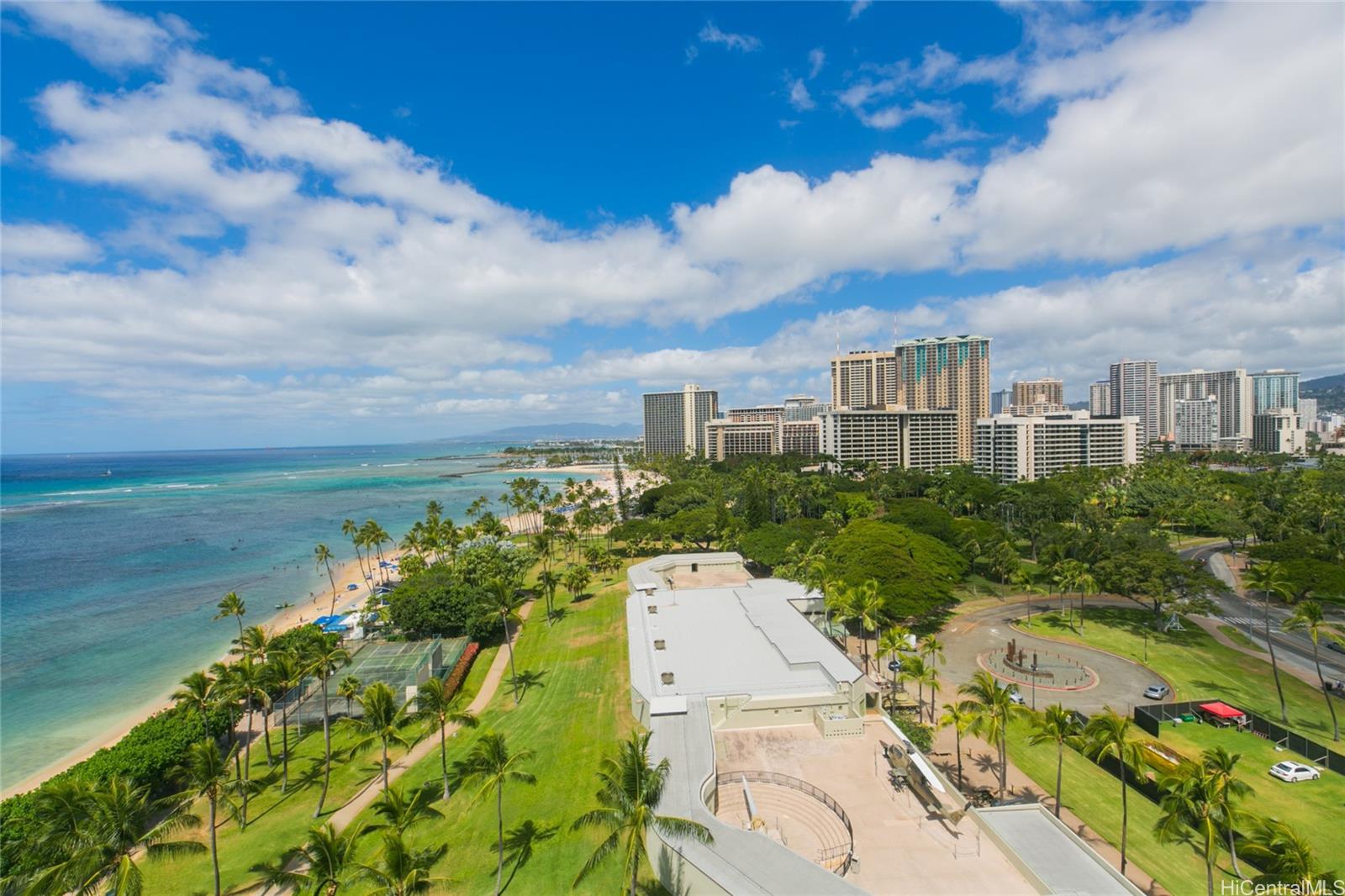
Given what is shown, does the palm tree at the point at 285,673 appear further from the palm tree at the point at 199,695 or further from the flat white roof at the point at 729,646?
the flat white roof at the point at 729,646

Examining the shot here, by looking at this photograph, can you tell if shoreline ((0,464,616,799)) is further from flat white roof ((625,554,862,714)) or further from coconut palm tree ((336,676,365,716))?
flat white roof ((625,554,862,714))

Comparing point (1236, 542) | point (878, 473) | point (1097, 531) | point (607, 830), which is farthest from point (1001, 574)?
point (878, 473)

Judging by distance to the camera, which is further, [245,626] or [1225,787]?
[245,626]

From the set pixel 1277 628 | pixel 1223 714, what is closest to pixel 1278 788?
pixel 1223 714

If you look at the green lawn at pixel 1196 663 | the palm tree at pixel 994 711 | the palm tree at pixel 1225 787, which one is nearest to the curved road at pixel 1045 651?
the green lawn at pixel 1196 663

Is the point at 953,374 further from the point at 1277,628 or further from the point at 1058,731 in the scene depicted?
the point at 1058,731

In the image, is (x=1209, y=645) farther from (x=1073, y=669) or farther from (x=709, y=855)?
(x=709, y=855)

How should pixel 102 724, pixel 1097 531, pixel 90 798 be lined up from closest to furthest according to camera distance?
pixel 90 798, pixel 102 724, pixel 1097 531
